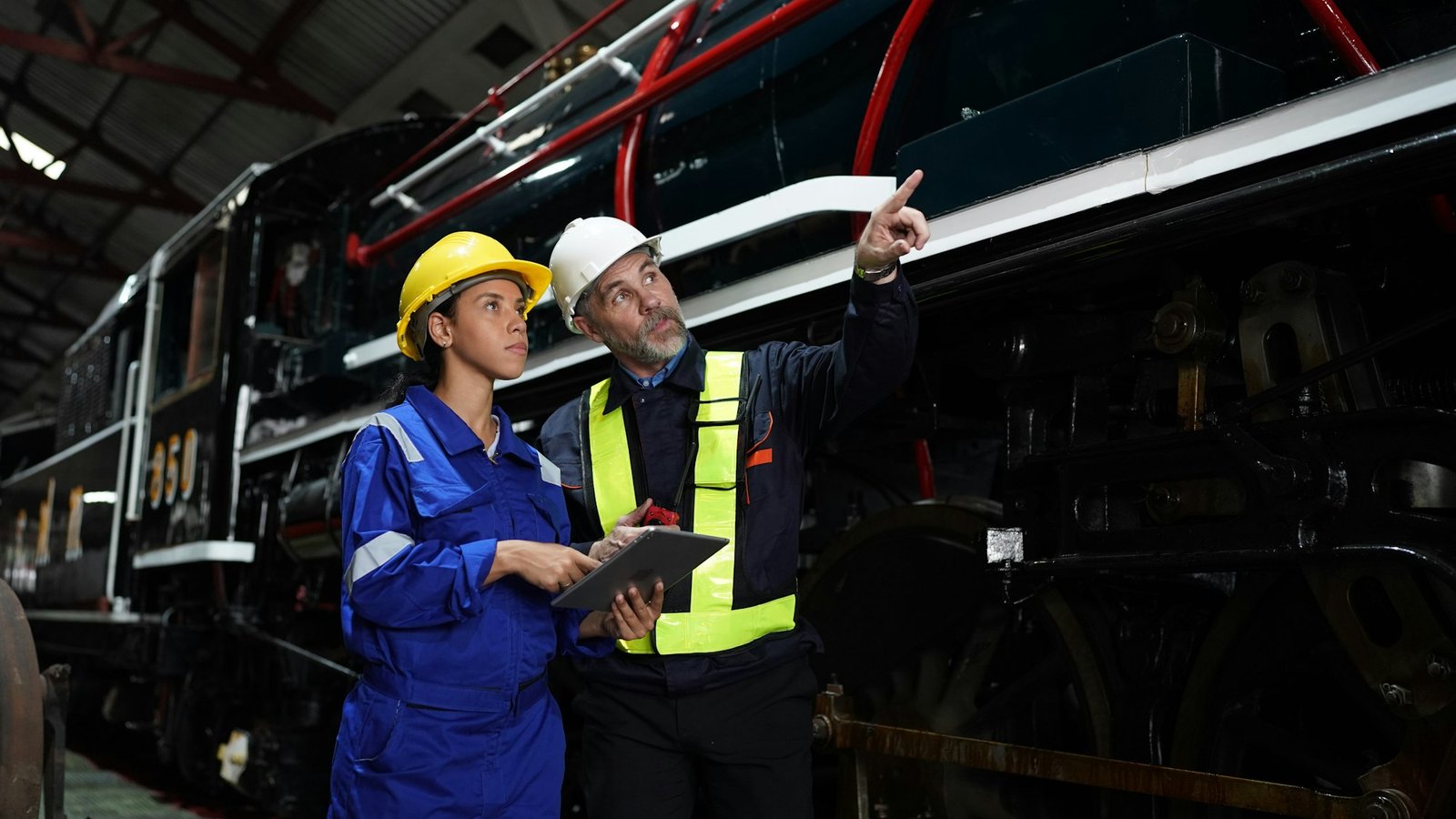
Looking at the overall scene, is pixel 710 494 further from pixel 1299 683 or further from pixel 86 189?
pixel 86 189

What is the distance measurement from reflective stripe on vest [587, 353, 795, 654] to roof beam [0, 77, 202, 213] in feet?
60.3

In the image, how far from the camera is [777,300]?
8.32 feet

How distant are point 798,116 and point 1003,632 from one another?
126cm

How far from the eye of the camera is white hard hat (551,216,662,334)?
7.40 feet

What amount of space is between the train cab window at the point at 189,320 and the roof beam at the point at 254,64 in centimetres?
911

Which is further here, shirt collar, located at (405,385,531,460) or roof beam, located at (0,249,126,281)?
roof beam, located at (0,249,126,281)

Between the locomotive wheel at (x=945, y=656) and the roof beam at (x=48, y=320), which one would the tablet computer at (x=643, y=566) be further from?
the roof beam at (x=48, y=320)

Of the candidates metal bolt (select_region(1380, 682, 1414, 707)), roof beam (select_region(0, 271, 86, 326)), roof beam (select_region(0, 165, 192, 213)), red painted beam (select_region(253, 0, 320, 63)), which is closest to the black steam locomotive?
metal bolt (select_region(1380, 682, 1414, 707))

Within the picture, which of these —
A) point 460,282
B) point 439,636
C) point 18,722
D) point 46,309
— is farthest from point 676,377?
point 46,309

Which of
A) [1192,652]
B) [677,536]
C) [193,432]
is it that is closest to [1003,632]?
[1192,652]

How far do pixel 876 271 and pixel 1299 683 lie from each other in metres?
1.16

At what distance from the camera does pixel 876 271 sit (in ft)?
6.22

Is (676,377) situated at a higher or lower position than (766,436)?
higher

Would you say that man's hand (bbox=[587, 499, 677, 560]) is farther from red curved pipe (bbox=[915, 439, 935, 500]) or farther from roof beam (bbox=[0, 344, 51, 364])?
roof beam (bbox=[0, 344, 51, 364])
